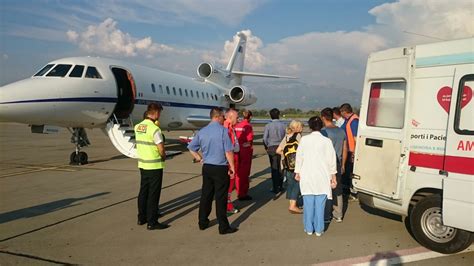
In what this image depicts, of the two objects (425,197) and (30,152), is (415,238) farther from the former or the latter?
(30,152)

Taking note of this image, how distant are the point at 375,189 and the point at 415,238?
806 millimetres

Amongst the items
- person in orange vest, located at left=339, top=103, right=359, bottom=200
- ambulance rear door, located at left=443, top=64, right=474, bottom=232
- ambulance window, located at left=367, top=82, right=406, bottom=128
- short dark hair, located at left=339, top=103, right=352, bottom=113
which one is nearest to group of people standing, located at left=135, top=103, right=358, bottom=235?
ambulance window, located at left=367, top=82, right=406, bottom=128

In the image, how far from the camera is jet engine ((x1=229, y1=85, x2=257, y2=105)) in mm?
23016

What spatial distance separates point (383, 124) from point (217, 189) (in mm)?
2553

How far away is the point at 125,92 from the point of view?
1422 centimetres

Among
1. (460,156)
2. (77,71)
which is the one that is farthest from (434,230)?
(77,71)

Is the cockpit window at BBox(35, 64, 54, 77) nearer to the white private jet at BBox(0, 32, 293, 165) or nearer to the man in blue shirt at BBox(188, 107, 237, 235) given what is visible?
the white private jet at BBox(0, 32, 293, 165)

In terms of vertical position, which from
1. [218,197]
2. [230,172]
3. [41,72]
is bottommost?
[218,197]

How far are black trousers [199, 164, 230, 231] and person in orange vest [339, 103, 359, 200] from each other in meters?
3.17

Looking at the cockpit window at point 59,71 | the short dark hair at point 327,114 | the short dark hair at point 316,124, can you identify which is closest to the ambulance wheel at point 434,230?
the short dark hair at point 316,124

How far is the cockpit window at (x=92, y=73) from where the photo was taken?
12.6m

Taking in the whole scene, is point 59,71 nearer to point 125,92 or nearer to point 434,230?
point 125,92

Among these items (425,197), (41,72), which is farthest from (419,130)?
(41,72)

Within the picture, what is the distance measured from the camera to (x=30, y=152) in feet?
53.5
